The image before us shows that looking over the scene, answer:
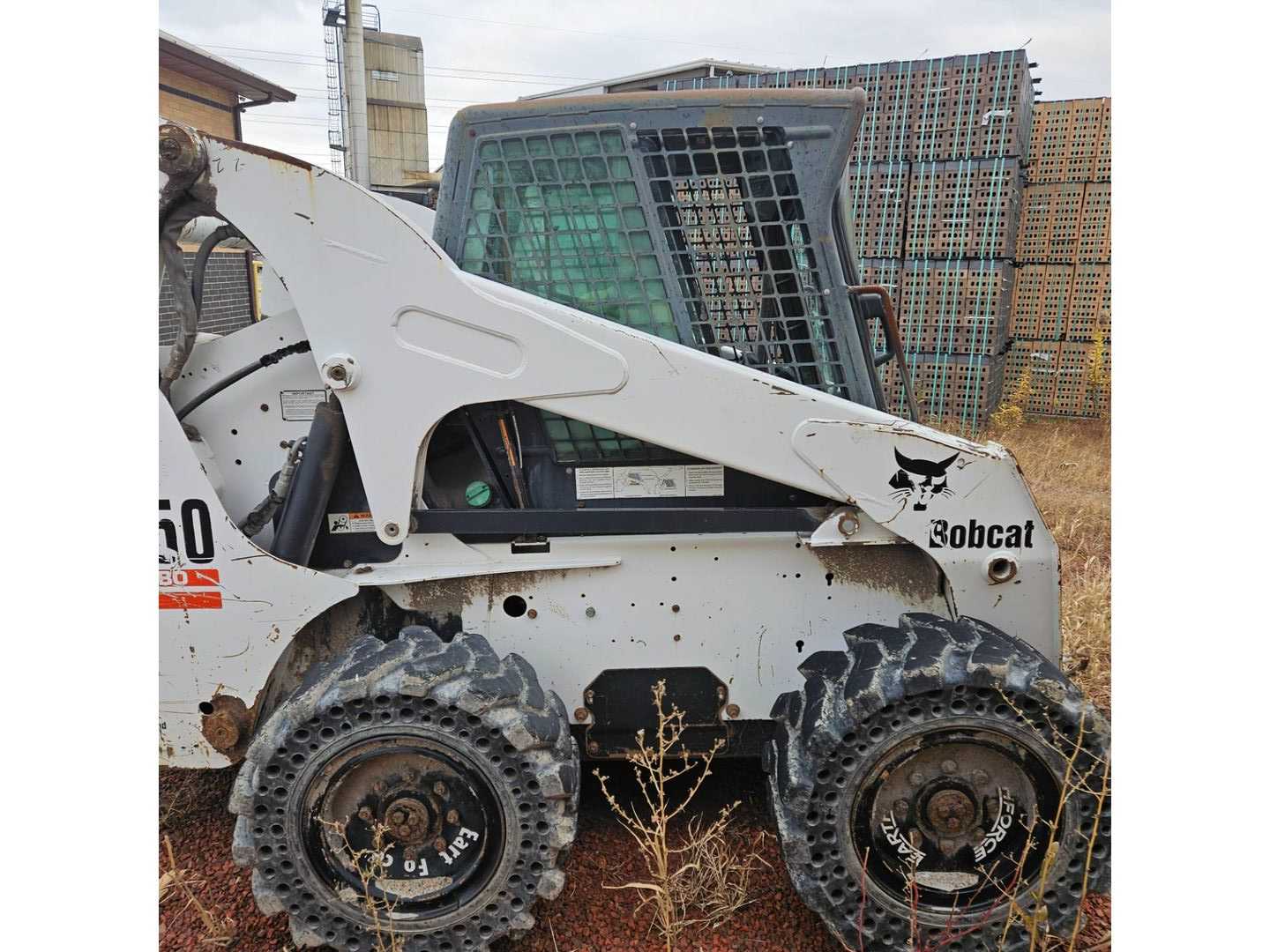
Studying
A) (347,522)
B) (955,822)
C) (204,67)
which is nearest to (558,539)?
(347,522)

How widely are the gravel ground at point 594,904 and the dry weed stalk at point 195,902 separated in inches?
0.5

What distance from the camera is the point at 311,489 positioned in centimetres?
254

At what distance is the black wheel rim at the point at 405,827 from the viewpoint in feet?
7.39

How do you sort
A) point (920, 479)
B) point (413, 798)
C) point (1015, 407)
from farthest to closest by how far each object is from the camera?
point (1015, 407)
point (920, 479)
point (413, 798)

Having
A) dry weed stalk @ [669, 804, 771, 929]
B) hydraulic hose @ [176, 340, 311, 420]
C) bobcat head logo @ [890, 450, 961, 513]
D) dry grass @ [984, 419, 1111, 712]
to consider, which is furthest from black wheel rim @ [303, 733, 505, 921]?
dry grass @ [984, 419, 1111, 712]

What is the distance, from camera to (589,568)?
8.32 feet

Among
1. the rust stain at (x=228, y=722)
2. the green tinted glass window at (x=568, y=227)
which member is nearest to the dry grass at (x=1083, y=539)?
the green tinted glass window at (x=568, y=227)

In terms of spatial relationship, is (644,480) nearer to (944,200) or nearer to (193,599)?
(193,599)

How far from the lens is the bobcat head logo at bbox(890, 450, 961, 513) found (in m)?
2.40

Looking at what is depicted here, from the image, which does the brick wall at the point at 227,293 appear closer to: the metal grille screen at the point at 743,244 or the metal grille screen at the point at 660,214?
the metal grille screen at the point at 660,214

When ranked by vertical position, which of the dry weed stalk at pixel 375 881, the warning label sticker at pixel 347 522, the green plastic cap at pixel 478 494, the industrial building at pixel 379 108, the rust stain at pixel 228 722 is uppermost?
the industrial building at pixel 379 108

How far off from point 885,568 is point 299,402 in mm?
1810

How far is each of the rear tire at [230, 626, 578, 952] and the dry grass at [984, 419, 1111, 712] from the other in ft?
6.64

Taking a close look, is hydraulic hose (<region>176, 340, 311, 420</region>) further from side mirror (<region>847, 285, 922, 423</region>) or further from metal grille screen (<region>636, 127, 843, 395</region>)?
side mirror (<region>847, 285, 922, 423</region>)
